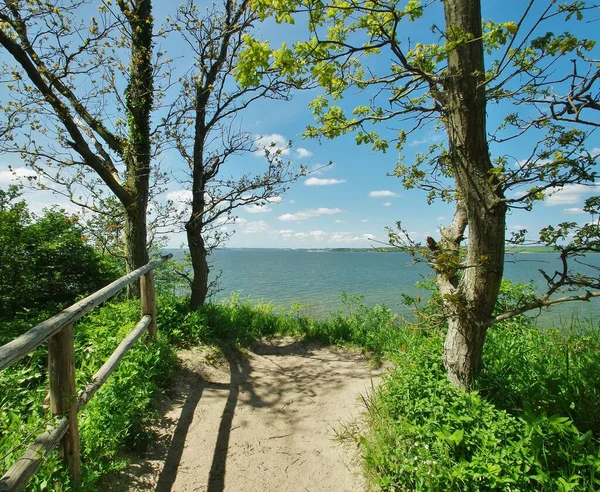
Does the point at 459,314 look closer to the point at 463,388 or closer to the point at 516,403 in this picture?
the point at 463,388

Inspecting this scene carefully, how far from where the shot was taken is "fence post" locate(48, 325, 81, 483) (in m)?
2.24

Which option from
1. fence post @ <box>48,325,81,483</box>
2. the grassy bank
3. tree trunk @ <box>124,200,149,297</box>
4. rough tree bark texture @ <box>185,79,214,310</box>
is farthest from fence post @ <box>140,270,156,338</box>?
fence post @ <box>48,325,81,483</box>

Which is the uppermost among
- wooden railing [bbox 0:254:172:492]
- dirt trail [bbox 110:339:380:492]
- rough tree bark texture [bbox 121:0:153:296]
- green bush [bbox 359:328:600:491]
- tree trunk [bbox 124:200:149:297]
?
rough tree bark texture [bbox 121:0:153:296]

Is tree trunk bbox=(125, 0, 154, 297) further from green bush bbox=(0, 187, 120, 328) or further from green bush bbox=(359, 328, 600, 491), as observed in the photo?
green bush bbox=(359, 328, 600, 491)

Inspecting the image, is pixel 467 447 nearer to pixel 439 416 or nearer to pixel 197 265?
pixel 439 416

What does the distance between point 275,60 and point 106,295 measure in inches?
98.1

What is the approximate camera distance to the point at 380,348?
19.2 feet

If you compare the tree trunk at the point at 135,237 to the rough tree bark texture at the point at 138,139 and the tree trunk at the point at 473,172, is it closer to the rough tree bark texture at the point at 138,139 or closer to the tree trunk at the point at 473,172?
the rough tree bark texture at the point at 138,139

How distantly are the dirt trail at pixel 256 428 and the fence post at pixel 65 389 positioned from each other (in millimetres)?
537

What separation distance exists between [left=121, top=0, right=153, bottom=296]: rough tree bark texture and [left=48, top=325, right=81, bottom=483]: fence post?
13.3ft

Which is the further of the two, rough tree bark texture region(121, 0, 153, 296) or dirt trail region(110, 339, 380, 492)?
rough tree bark texture region(121, 0, 153, 296)

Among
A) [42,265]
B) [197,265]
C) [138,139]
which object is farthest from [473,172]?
[42,265]

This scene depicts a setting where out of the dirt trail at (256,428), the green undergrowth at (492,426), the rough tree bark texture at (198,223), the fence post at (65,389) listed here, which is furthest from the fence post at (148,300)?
the green undergrowth at (492,426)

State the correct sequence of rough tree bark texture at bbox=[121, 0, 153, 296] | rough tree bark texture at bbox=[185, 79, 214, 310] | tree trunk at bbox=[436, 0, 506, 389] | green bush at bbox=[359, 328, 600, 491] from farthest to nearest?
1. rough tree bark texture at bbox=[185, 79, 214, 310]
2. rough tree bark texture at bbox=[121, 0, 153, 296]
3. tree trunk at bbox=[436, 0, 506, 389]
4. green bush at bbox=[359, 328, 600, 491]
